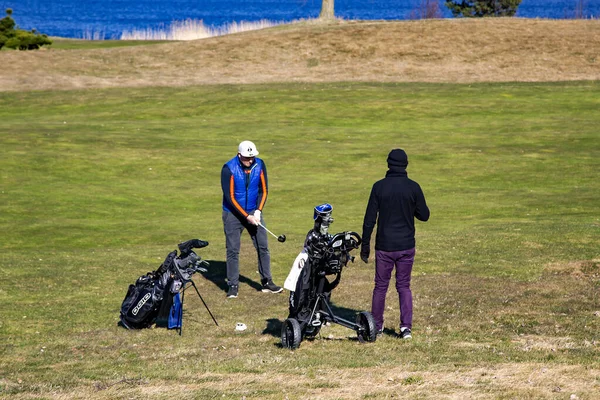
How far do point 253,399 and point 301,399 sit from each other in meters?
0.47

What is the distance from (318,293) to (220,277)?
5.49 m

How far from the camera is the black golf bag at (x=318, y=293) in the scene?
37.4 feet

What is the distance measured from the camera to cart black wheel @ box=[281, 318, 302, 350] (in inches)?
450

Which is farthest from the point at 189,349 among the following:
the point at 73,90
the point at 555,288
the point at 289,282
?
the point at 73,90

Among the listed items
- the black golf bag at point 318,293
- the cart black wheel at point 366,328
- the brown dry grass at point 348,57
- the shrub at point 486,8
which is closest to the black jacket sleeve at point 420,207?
the black golf bag at point 318,293

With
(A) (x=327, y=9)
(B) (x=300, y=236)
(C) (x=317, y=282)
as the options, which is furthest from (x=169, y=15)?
(C) (x=317, y=282)

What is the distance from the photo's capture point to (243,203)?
1514cm

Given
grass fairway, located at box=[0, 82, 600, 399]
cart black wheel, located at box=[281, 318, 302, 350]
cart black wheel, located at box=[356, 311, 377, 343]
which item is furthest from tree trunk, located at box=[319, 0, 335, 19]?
cart black wheel, located at box=[281, 318, 302, 350]

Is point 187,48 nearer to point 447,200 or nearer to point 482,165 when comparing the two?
point 482,165

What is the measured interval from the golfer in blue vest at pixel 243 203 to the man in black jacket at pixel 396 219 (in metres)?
3.55

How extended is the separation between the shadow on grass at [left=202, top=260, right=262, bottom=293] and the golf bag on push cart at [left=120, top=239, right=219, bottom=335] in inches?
118

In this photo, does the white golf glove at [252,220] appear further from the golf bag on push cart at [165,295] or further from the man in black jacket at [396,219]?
the man in black jacket at [396,219]

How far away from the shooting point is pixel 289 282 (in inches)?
460

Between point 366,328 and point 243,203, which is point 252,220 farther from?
point 366,328
